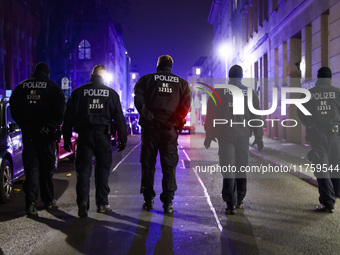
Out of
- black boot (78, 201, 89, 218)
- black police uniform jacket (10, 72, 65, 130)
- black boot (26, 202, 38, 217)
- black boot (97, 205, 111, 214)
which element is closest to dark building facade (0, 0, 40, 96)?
black police uniform jacket (10, 72, 65, 130)

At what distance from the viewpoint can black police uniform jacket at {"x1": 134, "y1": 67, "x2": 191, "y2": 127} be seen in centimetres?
557

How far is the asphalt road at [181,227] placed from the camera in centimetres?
407

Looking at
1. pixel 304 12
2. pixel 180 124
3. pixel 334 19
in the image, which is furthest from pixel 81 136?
pixel 304 12

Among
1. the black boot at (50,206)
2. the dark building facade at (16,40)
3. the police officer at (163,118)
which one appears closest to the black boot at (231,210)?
the police officer at (163,118)

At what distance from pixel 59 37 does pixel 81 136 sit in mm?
22918

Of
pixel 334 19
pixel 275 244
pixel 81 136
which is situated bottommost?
pixel 275 244

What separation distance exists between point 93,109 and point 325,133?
11.2ft

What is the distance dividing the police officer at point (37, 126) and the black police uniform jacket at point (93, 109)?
310mm

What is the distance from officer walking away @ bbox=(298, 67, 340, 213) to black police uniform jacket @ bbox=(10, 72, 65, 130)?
378 centimetres

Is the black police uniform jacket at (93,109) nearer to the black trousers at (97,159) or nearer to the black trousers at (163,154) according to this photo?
the black trousers at (97,159)

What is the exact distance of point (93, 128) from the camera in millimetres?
5586

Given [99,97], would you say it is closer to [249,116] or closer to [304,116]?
[249,116]

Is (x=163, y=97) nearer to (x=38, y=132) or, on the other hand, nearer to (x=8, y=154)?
(x=38, y=132)

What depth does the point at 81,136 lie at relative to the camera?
5617mm
